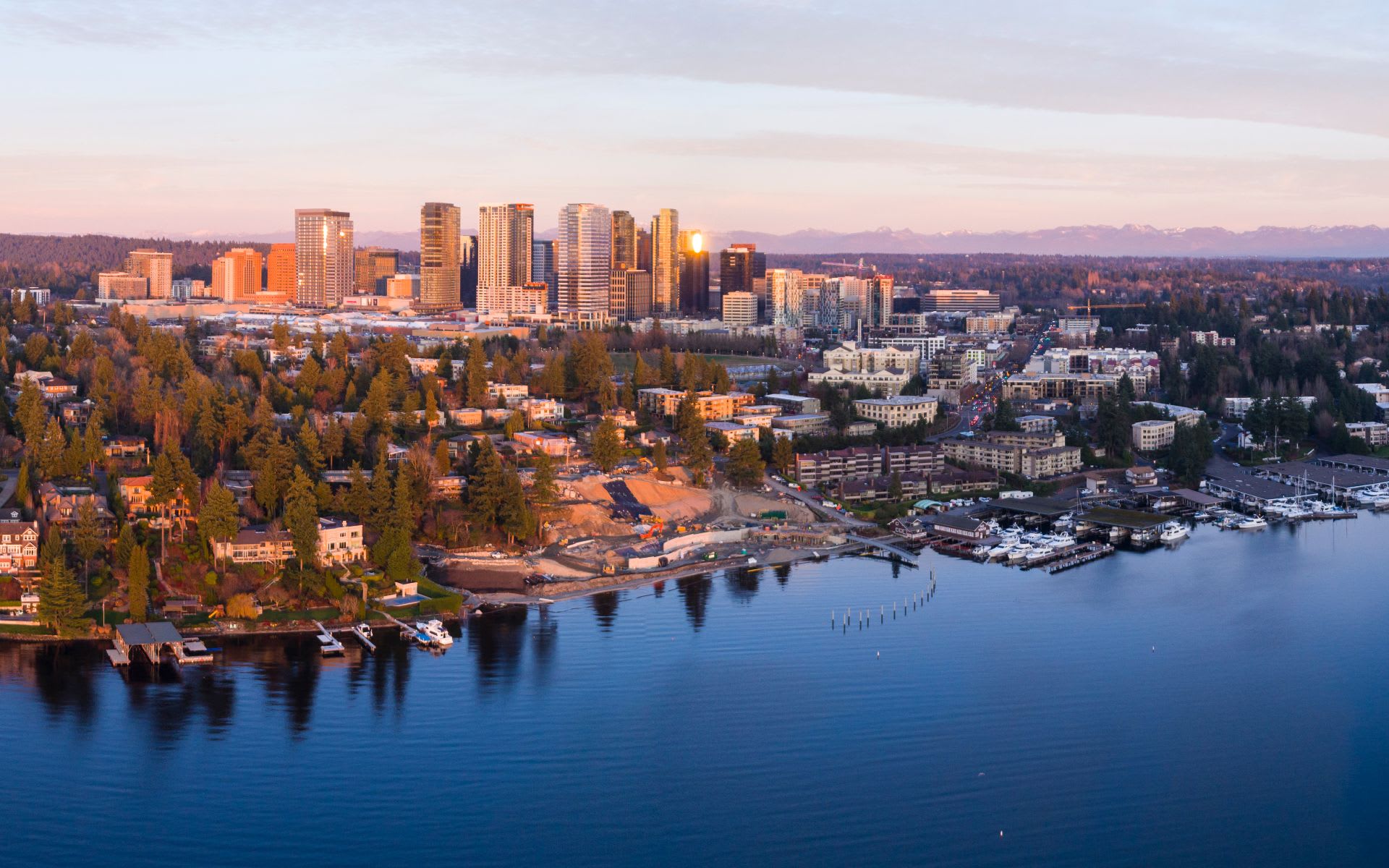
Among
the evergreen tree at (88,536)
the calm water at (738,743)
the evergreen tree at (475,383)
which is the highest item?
the evergreen tree at (475,383)

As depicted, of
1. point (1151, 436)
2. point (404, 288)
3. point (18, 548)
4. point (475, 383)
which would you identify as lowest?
point (18, 548)

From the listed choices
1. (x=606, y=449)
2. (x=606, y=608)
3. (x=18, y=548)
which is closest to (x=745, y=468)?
(x=606, y=449)

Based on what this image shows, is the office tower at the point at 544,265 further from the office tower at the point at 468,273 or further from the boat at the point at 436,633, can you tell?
the boat at the point at 436,633

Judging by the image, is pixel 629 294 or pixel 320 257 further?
pixel 320 257

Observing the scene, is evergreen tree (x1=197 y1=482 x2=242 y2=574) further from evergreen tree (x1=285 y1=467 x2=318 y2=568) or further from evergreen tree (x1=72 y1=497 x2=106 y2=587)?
evergreen tree (x1=72 y1=497 x2=106 y2=587)

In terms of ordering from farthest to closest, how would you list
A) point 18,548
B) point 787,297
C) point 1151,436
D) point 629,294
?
point 787,297
point 629,294
point 1151,436
point 18,548

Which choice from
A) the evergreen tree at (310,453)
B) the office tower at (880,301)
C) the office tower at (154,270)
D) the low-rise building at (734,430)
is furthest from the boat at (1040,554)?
the office tower at (154,270)

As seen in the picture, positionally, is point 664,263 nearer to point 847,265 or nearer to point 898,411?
point 898,411
